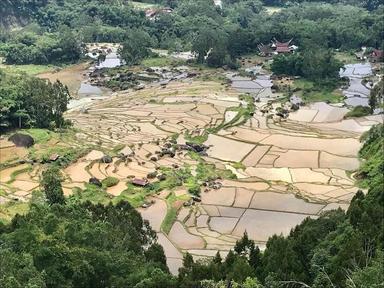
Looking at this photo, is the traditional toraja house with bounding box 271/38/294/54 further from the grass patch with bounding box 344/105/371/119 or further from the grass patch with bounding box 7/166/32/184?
the grass patch with bounding box 7/166/32/184

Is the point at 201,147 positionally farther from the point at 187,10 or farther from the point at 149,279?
the point at 187,10

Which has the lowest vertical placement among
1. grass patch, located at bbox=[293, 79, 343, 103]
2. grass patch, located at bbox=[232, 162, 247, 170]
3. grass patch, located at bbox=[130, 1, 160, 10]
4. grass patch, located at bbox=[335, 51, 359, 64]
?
grass patch, located at bbox=[335, 51, 359, 64]

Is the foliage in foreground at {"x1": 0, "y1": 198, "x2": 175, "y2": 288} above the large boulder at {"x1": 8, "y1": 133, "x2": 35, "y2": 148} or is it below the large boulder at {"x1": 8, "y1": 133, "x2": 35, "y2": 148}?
above

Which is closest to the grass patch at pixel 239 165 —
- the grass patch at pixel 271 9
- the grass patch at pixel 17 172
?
the grass patch at pixel 17 172

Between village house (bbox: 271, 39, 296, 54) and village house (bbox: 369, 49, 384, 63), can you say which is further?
village house (bbox: 271, 39, 296, 54)

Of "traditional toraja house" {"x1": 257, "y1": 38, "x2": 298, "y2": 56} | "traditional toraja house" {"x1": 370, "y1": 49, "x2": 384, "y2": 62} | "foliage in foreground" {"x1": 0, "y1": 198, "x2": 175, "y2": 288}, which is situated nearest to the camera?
"foliage in foreground" {"x1": 0, "y1": 198, "x2": 175, "y2": 288}

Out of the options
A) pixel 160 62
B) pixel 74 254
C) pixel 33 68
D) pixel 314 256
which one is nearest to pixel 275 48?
pixel 160 62

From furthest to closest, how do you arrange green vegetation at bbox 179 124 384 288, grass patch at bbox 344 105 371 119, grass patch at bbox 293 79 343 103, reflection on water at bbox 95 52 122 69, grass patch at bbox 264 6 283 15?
grass patch at bbox 264 6 283 15
reflection on water at bbox 95 52 122 69
grass patch at bbox 293 79 343 103
grass patch at bbox 344 105 371 119
green vegetation at bbox 179 124 384 288

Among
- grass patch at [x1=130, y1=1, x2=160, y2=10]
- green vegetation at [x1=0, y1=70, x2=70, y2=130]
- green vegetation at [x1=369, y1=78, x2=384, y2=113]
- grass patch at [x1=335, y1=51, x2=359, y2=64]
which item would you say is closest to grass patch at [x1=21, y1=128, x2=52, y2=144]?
green vegetation at [x1=0, y1=70, x2=70, y2=130]
